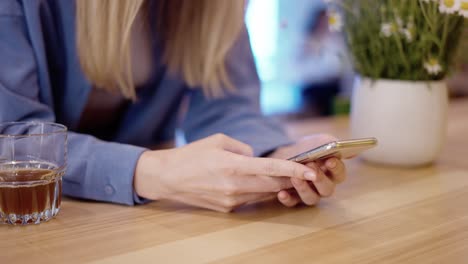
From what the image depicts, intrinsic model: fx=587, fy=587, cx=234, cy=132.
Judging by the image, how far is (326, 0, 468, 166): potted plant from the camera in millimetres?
964

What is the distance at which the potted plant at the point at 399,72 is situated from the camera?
3.16ft

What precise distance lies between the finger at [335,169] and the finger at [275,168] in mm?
59

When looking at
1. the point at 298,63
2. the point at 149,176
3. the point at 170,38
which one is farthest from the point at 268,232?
the point at 298,63

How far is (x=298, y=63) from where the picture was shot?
3.39 meters

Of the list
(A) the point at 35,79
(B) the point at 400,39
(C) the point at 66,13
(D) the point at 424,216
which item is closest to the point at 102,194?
(A) the point at 35,79

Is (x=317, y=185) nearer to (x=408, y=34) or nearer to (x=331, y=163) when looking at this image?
(x=331, y=163)

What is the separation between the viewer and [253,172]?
748mm

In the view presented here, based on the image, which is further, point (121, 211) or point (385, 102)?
point (385, 102)

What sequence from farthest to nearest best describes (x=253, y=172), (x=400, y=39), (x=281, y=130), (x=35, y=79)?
(x=281, y=130) → (x=400, y=39) → (x=35, y=79) → (x=253, y=172)

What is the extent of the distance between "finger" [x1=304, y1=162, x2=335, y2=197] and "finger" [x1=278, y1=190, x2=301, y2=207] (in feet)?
0.11

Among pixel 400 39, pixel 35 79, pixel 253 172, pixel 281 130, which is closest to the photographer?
pixel 253 172

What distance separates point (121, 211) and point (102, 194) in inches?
1.9

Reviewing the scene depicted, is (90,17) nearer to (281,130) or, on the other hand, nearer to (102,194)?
(102,194)

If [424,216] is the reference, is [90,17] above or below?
above
